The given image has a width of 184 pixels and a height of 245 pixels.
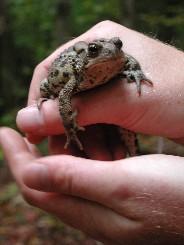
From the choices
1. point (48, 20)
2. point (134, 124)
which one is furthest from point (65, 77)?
point (48, 20)

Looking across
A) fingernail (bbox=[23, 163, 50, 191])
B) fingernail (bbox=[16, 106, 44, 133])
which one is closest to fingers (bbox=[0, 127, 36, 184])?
fingernail (bbox=[16, 106, 44, 133])

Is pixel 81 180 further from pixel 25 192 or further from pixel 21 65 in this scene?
pixel 21 65

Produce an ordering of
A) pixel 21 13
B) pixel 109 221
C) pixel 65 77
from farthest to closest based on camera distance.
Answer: pixel 21 13
pixel 65 77
pixel 109 221

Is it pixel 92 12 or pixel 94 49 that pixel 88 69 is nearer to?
pixel 94 49

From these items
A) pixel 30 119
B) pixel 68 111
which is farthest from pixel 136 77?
pixel 30 119

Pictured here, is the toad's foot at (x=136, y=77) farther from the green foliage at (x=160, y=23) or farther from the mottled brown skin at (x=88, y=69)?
the green foliage at (x=160, y=23)

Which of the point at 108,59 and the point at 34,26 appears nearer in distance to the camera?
the point at 108,59
